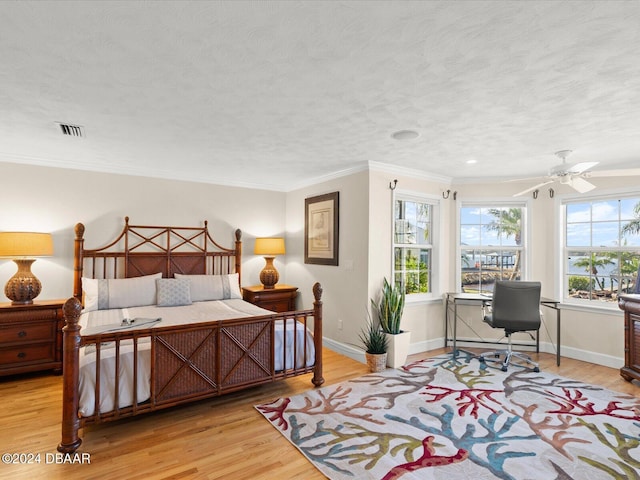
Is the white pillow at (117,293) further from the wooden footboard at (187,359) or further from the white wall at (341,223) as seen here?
the wooden footboard at (187,359)

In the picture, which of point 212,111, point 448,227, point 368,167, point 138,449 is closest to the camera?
point 138,449

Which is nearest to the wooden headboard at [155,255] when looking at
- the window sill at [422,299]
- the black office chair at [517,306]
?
the window sill at [422,299]

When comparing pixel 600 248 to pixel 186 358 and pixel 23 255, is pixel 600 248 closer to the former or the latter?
pixel 186 358

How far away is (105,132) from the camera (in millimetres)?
3215

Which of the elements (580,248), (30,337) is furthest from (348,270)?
(30,337)

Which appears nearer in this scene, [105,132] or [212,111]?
[212,111]

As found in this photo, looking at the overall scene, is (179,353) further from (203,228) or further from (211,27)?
(203,228)

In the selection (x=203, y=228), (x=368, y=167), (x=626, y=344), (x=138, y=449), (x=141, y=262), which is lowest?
(x=138, y=449)

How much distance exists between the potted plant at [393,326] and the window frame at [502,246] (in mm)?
1380

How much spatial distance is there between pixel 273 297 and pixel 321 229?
1246mm

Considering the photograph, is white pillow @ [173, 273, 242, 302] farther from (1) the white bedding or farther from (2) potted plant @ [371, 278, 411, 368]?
(2) potted plant @ [371, 278, 411, 368]

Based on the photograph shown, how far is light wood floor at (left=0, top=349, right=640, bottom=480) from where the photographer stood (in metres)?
2.18

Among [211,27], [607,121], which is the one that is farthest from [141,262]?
[607,121]

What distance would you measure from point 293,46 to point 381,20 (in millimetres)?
466
